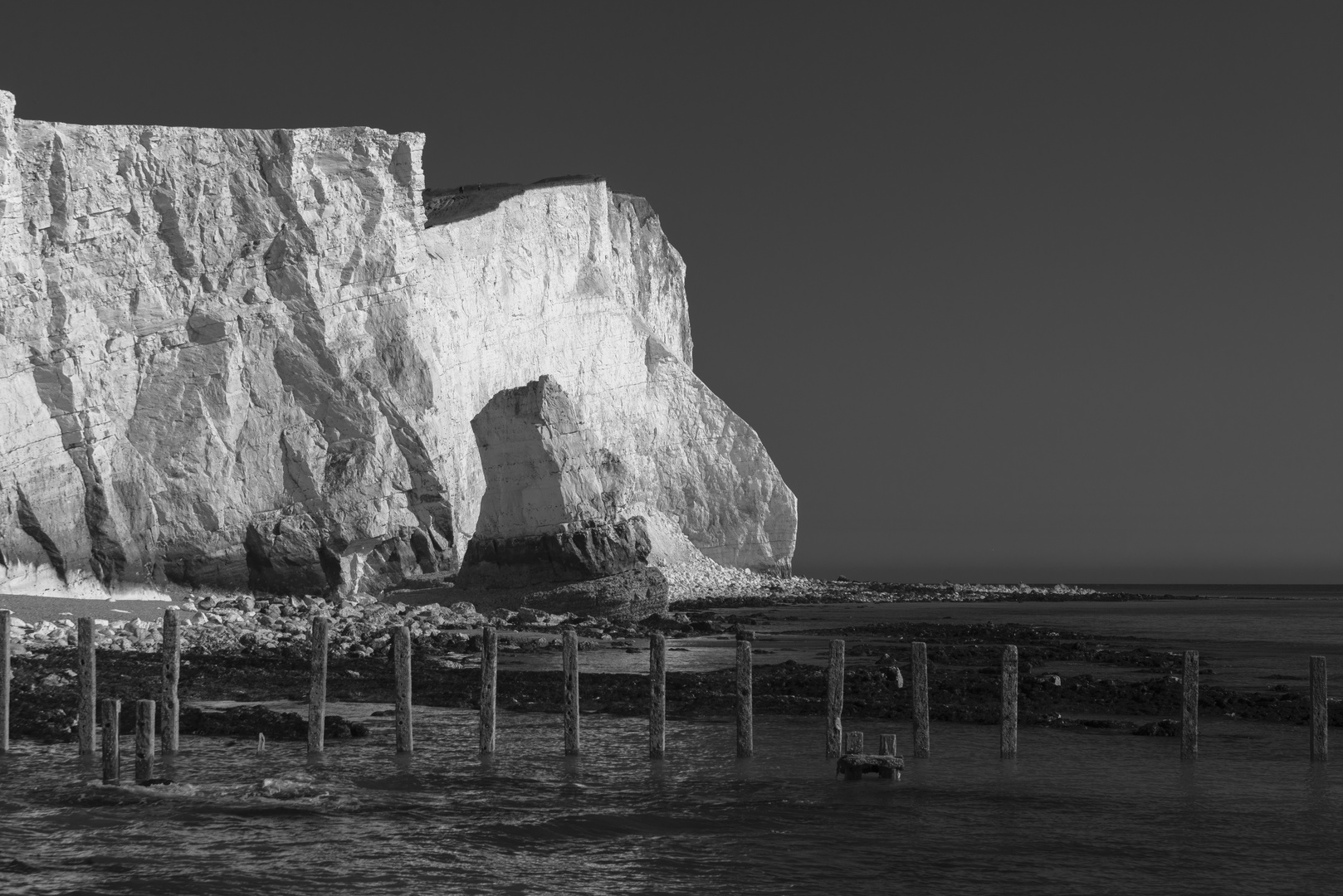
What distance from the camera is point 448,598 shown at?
39.4 m

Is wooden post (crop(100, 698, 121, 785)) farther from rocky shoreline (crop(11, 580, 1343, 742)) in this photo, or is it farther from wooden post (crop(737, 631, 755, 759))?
wooden post (crop(737, 631, 755, 759))

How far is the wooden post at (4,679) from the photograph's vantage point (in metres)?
16.2

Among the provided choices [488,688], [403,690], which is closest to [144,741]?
[403,690]

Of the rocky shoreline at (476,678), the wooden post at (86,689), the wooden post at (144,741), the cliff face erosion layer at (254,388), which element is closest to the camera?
the wooden post at (144,741)

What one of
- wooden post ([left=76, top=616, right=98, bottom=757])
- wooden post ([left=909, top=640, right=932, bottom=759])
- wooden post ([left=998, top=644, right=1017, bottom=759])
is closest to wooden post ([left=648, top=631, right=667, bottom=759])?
wooden post ([left=909, top=640, right=932, bottom=759])

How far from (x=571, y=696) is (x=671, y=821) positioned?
3.41 metres

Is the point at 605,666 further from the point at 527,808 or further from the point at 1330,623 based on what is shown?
the point at 1330,623

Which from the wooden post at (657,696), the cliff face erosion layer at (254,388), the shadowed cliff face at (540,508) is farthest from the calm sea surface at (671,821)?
the shadowed cliff face at (540,508)

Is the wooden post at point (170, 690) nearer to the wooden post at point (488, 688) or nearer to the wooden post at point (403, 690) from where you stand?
the wooden post at point (403, 690)

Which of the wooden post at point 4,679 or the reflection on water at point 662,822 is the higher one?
the wooden post at point 4,679

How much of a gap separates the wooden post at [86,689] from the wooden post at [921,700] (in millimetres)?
9992

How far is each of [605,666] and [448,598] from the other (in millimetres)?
13874

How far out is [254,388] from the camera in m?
39.1

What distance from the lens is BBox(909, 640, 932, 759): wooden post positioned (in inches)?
651
